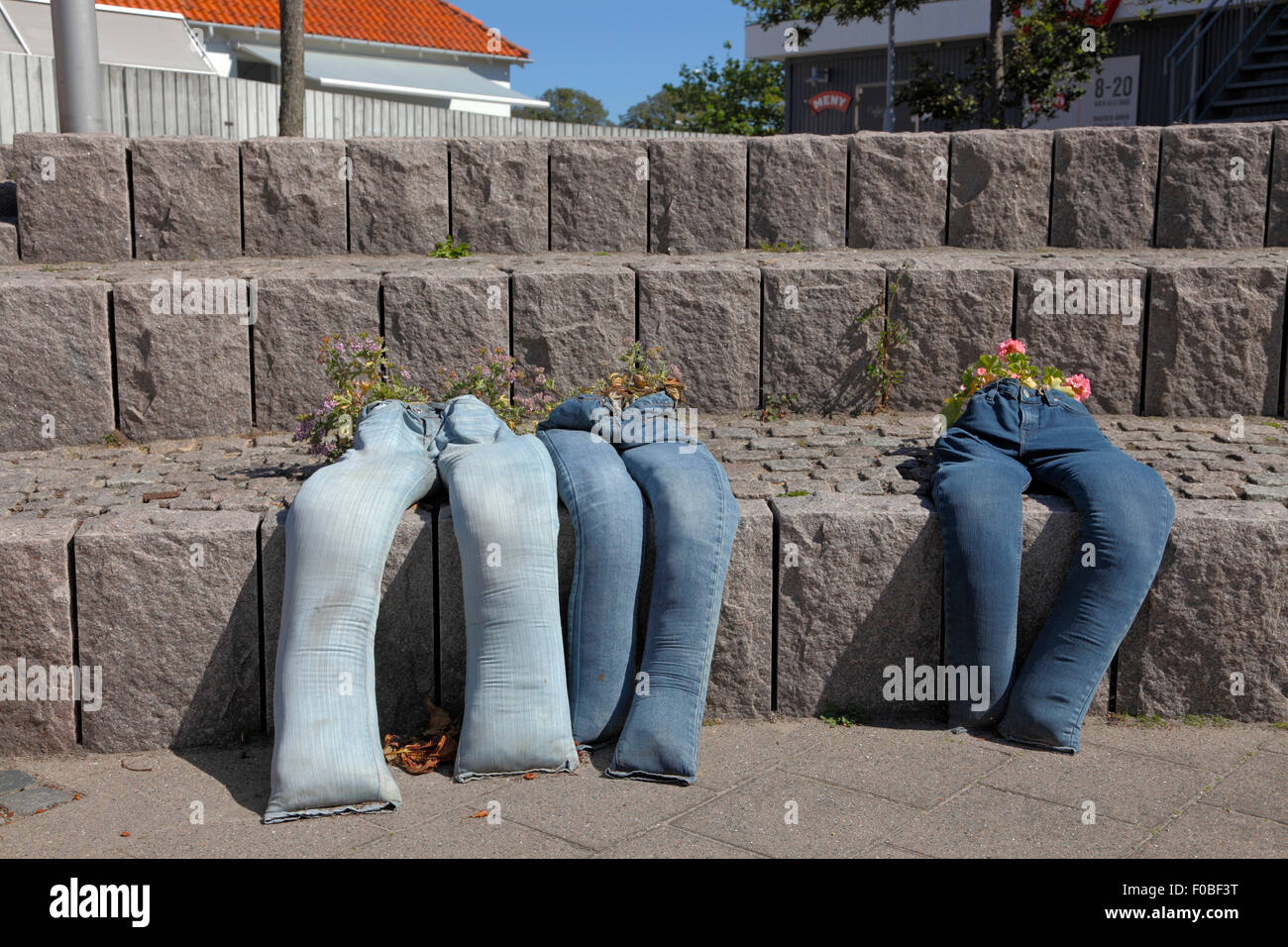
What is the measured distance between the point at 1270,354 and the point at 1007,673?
114 inches

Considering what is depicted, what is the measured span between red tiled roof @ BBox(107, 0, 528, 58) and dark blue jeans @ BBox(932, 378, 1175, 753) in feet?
87.7

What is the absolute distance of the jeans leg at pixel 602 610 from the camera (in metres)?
3.79

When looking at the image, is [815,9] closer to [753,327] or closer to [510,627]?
[753,327]

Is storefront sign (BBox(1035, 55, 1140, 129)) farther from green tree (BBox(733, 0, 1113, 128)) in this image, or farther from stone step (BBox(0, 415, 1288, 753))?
stone step (BBox(0, 415, 1288, 753))

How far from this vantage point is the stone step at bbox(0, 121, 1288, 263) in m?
6.51

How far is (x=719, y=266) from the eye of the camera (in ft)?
19.6

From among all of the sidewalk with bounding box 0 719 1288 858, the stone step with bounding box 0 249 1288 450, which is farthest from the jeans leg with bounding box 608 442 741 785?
the stone step with bounding box 0 249 1288 450

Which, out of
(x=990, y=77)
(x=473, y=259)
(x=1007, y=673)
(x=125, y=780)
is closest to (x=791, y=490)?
(x=1007, y=673)

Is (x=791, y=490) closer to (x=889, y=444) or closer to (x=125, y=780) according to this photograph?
(x=889, y=444)

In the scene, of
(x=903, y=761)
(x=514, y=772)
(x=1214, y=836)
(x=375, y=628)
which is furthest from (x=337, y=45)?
(x=1214, y=836)

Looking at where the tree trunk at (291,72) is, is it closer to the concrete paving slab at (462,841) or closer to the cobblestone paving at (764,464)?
the cobblestone paving at (764,464)

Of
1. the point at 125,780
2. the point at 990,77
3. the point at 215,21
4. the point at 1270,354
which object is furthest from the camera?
the point at 215,21

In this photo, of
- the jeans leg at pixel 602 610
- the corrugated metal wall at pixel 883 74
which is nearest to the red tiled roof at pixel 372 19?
the corrugated metal wall at pixel 883 74

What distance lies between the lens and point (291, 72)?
1059 centimetres
